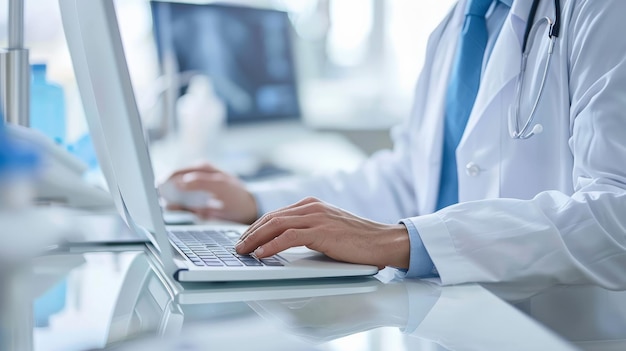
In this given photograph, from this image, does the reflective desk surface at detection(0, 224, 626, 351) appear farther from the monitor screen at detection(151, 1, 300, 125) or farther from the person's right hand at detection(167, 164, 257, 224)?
the monitor screen at detection(151, 1, 300, 125)

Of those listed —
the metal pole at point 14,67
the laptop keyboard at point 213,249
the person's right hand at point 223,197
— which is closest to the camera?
the laptop keyboard at point 213,249

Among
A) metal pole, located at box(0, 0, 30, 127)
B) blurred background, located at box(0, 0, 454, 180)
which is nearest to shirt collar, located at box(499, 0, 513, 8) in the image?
blurred background, located at box(0, 0, 454, 180)

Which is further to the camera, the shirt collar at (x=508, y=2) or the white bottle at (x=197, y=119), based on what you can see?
the white bottle at (x=197, y=119)

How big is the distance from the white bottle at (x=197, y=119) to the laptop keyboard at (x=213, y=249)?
1.22m

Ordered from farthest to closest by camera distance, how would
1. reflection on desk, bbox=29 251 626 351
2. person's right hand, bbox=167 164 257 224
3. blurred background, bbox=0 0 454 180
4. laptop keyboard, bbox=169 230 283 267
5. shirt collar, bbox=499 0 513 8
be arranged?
blurred background, bbox=0 0 454 180
person's right hand, bbox=167 164 257 224
shirt collar, bbox=499 0 513 8
laptop keyboard, bbox=169 230 283 267
reflection on desk, bbox=29 251 626 351

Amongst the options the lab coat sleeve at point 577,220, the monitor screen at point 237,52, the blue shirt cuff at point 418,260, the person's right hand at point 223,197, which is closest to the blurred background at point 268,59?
the monitor screen at point 237,52

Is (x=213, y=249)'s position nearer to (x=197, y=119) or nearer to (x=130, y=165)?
(x=130, y=165)

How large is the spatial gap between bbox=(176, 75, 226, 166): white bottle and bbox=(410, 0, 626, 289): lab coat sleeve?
1.49 m

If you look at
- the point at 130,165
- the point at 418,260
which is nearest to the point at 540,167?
the point at 418,260

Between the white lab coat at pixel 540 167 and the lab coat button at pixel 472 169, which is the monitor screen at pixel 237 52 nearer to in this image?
the white lab coat at pixel 540 167

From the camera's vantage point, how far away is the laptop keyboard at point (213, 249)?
0.97m

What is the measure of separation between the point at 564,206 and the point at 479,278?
5.9 inches

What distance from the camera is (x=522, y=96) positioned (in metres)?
1.28

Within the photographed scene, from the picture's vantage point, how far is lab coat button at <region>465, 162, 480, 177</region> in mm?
1303
